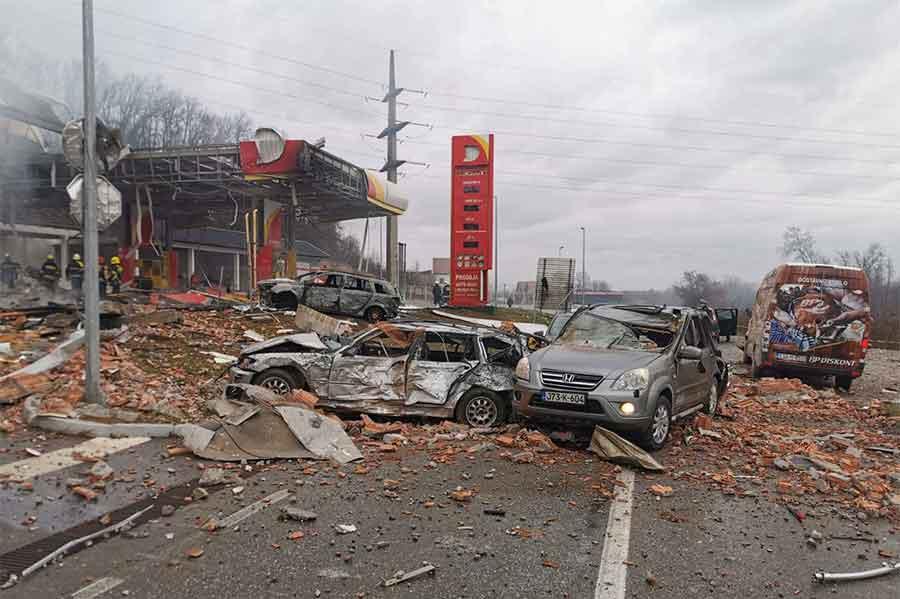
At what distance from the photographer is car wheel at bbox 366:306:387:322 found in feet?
64.4

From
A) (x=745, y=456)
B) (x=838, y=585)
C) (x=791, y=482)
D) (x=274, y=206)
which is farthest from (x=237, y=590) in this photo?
(x=274, y=206)

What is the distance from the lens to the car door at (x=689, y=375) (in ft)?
25.0

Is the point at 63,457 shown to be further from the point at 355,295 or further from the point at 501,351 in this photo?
the point at 355,295

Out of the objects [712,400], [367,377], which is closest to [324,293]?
[367,377]

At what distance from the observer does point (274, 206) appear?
31328 millimetres

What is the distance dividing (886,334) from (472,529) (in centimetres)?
3519

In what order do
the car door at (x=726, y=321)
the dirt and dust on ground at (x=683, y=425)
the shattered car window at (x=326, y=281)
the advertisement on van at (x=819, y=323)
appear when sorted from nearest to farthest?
the dirt and dust on ground at (x=683, y=425) < the advertisement on van at (x=819, y=323) < the shattered car window at (x=326, y=281) < the car door at (x=726, y=321)

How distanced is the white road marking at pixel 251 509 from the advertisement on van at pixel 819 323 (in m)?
12.3

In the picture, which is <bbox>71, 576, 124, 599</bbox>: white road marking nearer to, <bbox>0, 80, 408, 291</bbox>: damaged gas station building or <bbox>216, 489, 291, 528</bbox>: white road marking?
<bbox>216, 489, 291, 528</bbox>: white road marking

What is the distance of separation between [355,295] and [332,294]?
0.73 m

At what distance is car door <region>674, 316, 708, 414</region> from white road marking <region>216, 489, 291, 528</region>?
15.5 feet

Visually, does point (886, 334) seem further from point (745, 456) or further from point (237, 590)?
point (237, 590)

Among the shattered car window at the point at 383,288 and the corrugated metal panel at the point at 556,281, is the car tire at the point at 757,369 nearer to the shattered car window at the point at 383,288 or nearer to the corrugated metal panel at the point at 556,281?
the shattered car window at the point at 383,288

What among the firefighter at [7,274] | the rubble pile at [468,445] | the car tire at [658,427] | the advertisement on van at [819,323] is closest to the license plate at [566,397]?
the rubble pile at [468,445]
